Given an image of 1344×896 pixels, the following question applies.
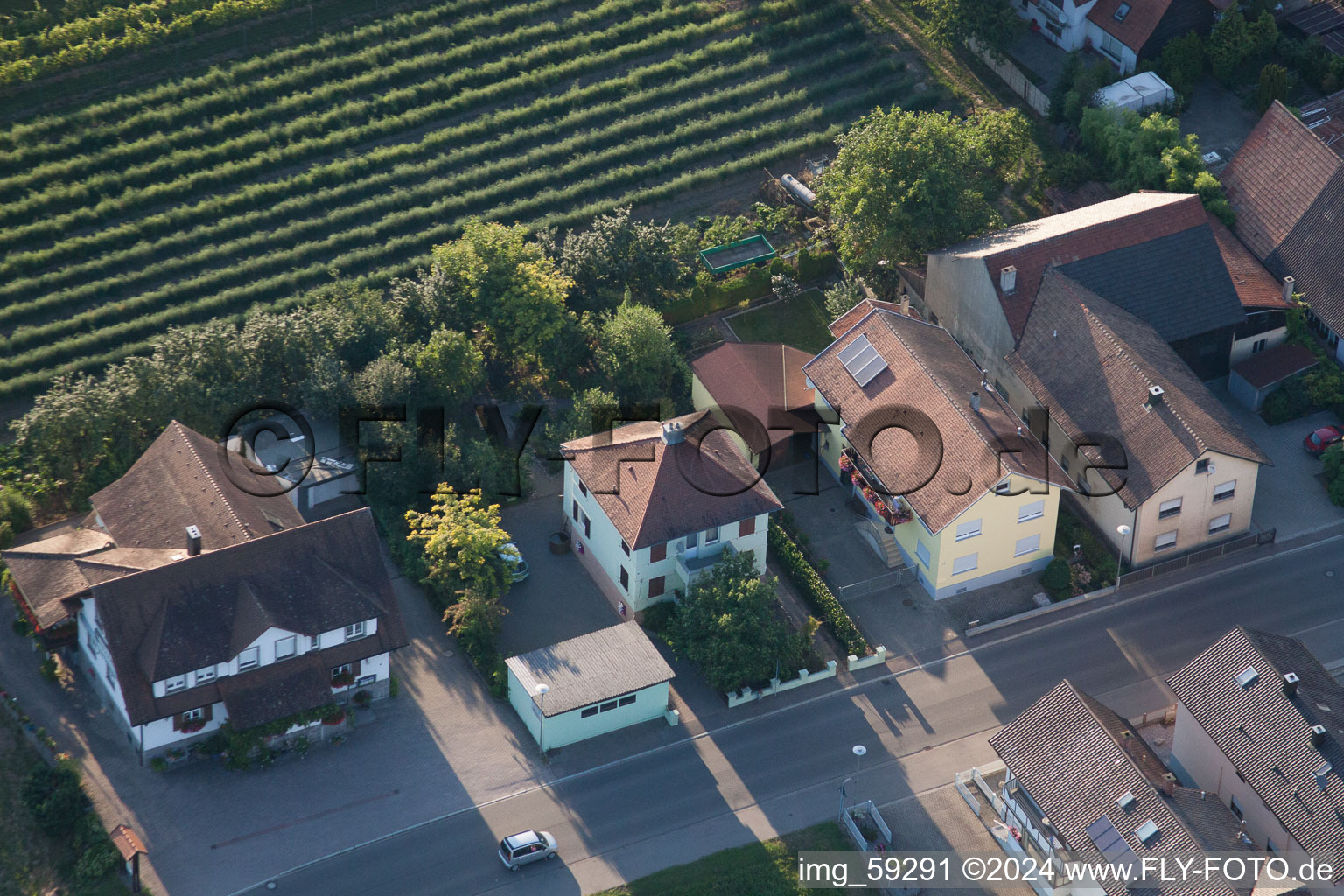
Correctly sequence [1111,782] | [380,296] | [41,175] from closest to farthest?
1. [1111,782]
2. [380,296]
3. [41,175]

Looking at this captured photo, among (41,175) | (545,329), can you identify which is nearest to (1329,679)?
(545,329)

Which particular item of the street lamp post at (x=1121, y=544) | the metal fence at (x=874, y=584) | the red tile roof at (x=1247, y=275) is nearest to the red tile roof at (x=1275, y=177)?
the red tile roof at (x=1247, y=275)

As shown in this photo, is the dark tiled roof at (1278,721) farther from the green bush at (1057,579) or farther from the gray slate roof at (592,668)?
the gray slate roof at (592,668)

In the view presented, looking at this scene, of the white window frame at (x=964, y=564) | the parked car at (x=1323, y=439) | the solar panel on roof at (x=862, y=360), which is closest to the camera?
the white window frame at (x=964, y=564)

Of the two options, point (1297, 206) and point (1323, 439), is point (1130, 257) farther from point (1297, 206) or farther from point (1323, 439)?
point (1323, 439)

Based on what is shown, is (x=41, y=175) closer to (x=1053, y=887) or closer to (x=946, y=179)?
(x=946, y=179)
